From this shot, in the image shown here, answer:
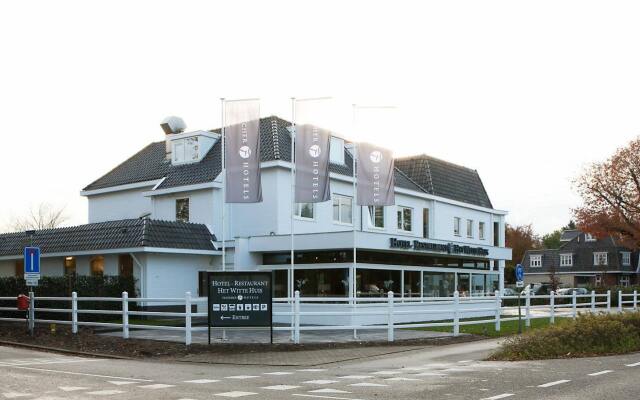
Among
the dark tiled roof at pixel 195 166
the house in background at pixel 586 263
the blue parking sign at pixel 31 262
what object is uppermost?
the dark tiled roof at pixel 195 166

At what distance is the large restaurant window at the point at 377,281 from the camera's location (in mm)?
29062

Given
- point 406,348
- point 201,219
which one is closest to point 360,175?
point 406,348

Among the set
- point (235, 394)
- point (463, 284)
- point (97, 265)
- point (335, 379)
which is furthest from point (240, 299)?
point (463, 284)

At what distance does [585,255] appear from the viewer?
8500cm

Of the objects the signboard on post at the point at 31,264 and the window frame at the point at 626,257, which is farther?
the window frame at the point at 626,257

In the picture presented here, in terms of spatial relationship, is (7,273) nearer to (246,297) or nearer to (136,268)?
(136,268)

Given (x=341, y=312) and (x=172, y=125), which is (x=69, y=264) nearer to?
(x=172, y=125)

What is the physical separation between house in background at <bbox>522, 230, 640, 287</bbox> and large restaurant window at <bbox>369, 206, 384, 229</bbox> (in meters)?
49.8

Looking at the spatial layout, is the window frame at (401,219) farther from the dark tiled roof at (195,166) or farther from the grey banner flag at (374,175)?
the grey banner flag at (374,175)

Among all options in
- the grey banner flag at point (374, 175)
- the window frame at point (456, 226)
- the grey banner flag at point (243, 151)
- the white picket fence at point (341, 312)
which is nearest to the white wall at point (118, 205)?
the white picket fence at point (341, 312)

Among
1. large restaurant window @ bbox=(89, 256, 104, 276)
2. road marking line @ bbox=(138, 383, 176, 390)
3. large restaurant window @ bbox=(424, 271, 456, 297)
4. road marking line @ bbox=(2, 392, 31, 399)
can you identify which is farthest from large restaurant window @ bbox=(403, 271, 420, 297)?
road marking line @ bbox=(2, 392, 31, 399)

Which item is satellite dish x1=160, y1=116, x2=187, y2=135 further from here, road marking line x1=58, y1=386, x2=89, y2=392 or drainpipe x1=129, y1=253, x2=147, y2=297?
road marking line x1=58, y1=386, x2=89, y2=392

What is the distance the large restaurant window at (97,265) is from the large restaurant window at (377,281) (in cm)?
1091

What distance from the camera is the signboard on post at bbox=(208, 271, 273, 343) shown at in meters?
19.1
